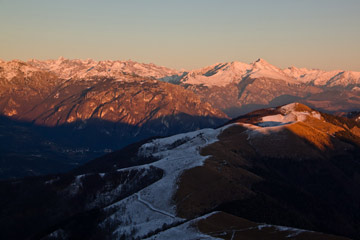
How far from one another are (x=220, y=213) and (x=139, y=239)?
40.9 meters

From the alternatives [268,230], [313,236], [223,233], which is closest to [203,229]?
[223,233]

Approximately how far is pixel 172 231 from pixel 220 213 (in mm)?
22439

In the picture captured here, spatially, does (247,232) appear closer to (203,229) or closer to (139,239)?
(203,229)

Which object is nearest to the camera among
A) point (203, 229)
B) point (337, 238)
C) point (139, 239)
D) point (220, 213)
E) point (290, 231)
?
point (337, 238)

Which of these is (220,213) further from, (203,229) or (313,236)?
(313,236)

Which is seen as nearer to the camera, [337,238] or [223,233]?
[337,238]

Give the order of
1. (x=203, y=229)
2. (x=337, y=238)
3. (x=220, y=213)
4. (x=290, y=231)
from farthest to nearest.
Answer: (x=220, y=213), (x=203, y=229), (x=290, y=231), (x=337, y=238)

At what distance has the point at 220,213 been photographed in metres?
184

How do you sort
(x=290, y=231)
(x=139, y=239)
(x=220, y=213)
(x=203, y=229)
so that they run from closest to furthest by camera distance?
1. (x=290, y=231)
2. (x=203, y=229)
3. (x=220, y=213)
4. (x=139, y=239)

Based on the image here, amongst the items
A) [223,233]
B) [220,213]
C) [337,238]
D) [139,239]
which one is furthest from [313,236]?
[139,239]

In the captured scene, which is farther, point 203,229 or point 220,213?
point 220,213

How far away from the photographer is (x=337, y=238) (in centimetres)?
14512

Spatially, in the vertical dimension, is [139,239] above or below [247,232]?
below

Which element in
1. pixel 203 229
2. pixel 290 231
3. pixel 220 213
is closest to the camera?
pixel 290 231
